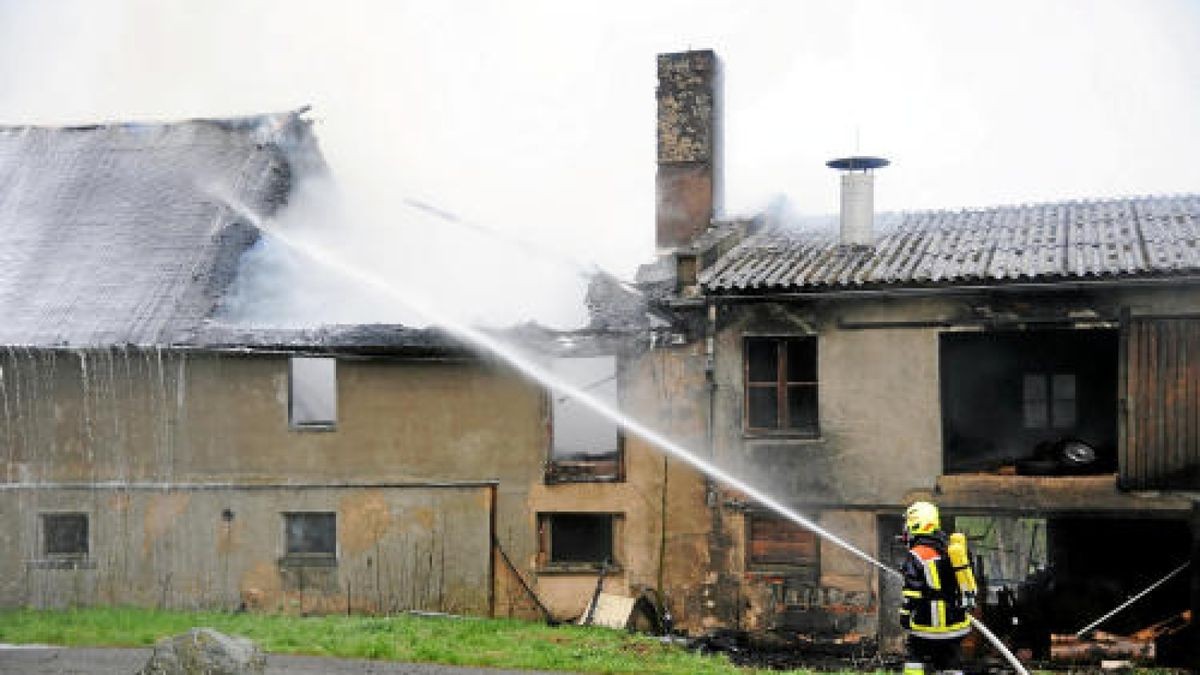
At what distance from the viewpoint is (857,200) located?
21875 millimetres

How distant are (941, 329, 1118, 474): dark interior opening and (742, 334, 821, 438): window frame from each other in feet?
7.73

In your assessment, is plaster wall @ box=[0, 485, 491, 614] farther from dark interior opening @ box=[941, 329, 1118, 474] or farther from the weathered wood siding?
the weathered wood siding

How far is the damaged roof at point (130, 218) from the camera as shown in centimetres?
2358

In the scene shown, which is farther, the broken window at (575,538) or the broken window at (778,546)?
the broken window at (575,538)

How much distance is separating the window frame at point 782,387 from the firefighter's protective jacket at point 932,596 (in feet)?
29.1

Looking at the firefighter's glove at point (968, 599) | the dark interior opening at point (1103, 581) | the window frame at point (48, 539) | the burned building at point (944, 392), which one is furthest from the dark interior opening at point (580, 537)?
the firefighter's glove at point (968, 599)

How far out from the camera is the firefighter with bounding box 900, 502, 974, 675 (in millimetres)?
11656

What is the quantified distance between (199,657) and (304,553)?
A: 9.57 m

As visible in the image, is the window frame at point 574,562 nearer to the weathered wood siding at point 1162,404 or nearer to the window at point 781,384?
the window at point 781,384

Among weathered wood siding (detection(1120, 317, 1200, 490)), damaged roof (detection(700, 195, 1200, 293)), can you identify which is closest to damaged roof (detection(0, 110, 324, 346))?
damaged roof (detection(700, 195, 1200, 293))

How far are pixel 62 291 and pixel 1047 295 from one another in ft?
52.5

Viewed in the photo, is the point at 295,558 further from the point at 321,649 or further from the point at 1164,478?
the point at 1164,478

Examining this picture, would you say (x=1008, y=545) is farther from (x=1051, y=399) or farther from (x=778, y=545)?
(x=778, y=545)

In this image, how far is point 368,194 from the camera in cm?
2914
